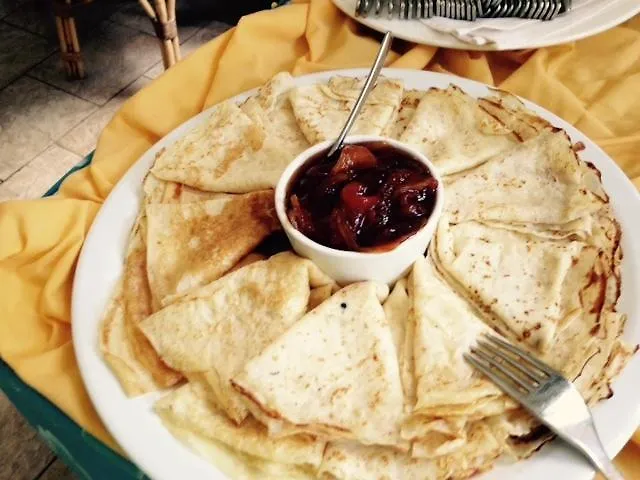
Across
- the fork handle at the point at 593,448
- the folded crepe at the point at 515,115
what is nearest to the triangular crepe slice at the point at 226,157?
the folded crepe at the point at 515,115

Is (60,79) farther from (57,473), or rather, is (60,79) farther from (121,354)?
(121,354)

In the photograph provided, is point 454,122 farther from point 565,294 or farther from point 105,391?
point 105,391

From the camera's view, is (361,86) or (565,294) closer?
(565,294)

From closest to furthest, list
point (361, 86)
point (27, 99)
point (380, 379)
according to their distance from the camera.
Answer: point (380, 379) → point (361, 86) → point (27, 99)

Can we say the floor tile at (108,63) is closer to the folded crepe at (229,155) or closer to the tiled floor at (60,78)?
the tiled floor at (60,78)

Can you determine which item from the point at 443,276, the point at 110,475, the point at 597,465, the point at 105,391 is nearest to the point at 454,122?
the point at 443,276

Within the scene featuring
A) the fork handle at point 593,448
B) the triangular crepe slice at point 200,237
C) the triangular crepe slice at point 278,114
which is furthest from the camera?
the triangular crepe slice at point 278,114
